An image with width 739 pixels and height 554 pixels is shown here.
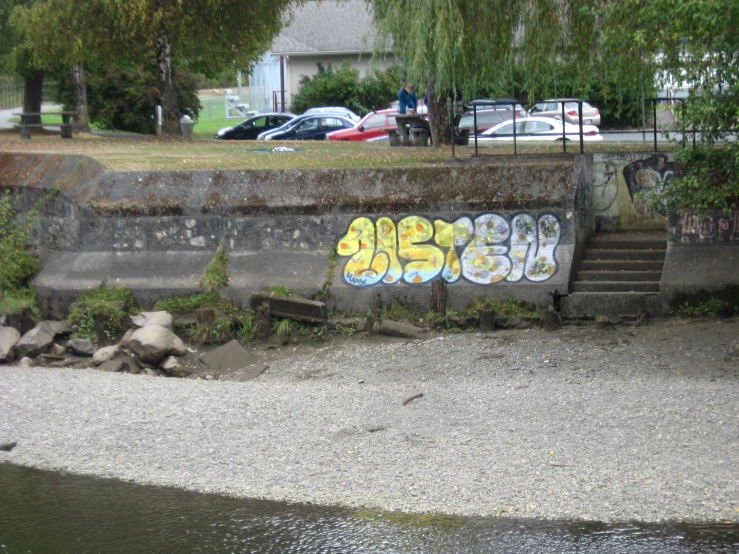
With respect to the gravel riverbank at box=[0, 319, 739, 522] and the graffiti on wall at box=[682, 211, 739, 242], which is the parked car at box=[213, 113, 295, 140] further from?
the graffiti on wall at box=[682, 211, 739, 242]

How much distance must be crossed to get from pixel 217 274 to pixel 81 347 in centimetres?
229

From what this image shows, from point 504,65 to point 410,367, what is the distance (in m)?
6.38

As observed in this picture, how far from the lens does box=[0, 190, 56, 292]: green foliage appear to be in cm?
1491

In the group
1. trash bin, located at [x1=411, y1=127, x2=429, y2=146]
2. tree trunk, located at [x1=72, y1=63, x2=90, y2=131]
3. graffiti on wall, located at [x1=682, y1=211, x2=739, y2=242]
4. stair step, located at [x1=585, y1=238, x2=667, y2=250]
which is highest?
tree trunk, located at [x1=72, y1=63, x2=90, y2=131]

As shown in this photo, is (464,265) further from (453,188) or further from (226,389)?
(226,389)

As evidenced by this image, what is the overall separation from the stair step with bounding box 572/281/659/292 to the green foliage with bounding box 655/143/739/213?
2.18 metres

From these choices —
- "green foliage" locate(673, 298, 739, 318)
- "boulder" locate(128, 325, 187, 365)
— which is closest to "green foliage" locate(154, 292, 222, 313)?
"boulder" locate(128, 325, 187, 365)

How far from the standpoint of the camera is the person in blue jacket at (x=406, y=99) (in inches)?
888

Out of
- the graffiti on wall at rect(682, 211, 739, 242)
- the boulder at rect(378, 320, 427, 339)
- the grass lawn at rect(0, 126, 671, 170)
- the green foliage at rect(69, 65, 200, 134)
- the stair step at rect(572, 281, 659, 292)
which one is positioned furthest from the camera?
the green foliage at rect(69, 65, 200, 134)

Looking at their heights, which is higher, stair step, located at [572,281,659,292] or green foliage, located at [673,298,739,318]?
stair step, located at [572,281,659,292]

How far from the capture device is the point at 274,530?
7.20m

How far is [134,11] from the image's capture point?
2114 centimetres

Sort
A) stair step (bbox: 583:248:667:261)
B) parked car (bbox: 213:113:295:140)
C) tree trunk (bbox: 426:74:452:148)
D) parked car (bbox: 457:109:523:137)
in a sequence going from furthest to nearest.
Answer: parked car (bbox: 213:113:295:140)
parked car (bbox: 457:109:523:137)
tree trunk (bbox: 426:74:452:148)
stair step (bbox: 583:248:667:261)

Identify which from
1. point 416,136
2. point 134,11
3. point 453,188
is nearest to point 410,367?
point 453,188
